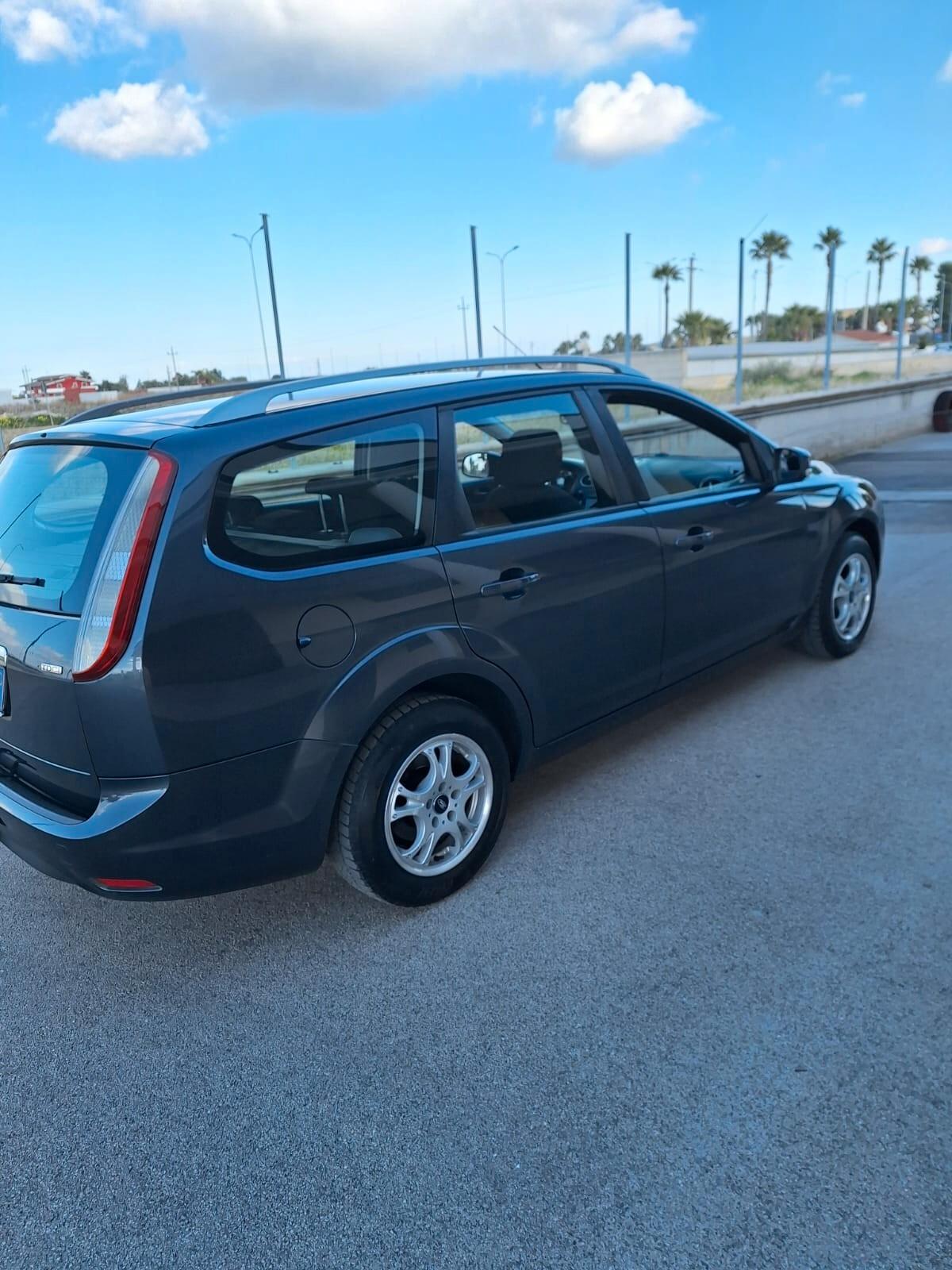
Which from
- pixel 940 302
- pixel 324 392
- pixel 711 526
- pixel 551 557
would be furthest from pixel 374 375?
pixel 940 302

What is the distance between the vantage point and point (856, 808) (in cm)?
364

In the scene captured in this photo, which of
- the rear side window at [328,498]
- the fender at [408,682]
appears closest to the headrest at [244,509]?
the rear side window at [328,498]

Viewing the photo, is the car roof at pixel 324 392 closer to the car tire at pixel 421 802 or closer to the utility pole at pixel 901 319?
the car tire at pixel 421 802

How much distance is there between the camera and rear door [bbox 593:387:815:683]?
4016 mm

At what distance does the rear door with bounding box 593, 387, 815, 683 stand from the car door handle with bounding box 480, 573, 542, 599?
83 cm

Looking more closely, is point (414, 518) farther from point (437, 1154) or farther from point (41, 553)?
point (437, 1154)

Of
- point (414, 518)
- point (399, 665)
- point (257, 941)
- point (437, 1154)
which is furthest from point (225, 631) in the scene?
point (437, 1154)

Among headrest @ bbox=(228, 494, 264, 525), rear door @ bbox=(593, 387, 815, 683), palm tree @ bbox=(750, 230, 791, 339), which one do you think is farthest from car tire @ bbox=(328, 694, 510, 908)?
palm tree @ bbox=(750, 230, 791, 339)

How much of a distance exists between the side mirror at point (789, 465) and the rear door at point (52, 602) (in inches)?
127

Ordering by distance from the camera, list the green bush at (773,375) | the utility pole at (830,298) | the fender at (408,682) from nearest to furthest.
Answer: the fender at (408,682) < the utility pole at (830,298) < the green bush at (773,375)

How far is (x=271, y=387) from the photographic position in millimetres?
3146

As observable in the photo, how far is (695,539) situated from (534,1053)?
2.35 m

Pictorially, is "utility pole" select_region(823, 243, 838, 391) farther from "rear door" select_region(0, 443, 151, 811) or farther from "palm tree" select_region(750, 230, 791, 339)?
"palm tree" select_region(750, 230, 791, 339)

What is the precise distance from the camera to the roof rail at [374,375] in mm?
2805
